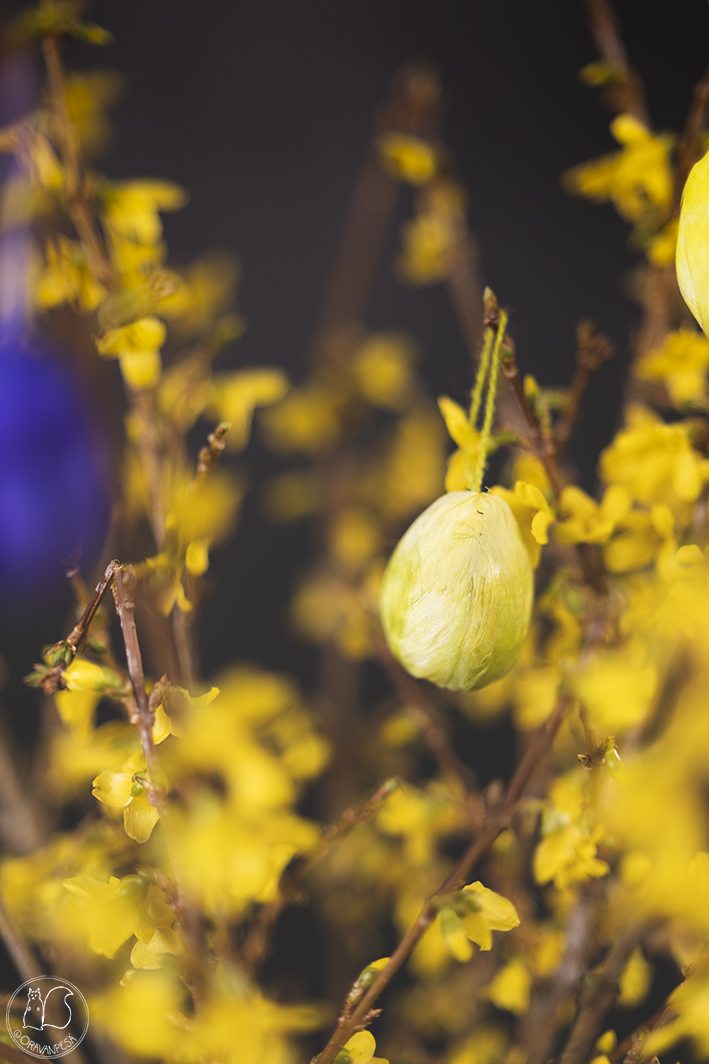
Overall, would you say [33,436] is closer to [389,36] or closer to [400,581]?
[400,581]

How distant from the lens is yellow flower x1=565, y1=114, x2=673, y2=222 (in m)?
0.32

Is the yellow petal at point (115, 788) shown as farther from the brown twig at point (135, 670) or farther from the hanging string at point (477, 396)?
the hanging string at point (477, 396)

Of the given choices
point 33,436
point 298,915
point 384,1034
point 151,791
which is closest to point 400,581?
point 151,791

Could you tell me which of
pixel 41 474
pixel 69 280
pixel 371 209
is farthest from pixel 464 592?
pixel 371 209

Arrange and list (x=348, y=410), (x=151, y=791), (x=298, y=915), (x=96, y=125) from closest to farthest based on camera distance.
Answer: (x=151, y=791), (x=96, y=125), (x=348, y=410), (x=298, y=915)

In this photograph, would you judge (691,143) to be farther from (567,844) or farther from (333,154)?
(333,154)

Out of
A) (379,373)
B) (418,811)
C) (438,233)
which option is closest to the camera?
(418,811)

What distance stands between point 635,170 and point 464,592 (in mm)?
247

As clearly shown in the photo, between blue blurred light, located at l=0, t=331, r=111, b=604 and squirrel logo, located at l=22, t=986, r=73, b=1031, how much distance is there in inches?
14.3

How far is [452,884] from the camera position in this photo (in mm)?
284

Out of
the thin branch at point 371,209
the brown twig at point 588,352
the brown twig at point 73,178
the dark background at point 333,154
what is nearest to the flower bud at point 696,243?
the brown twig at point 588,352

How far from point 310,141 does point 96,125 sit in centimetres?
59

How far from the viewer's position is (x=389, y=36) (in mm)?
946

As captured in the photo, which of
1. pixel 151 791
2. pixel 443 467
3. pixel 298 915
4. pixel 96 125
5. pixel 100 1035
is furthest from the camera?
pixel 298 915
